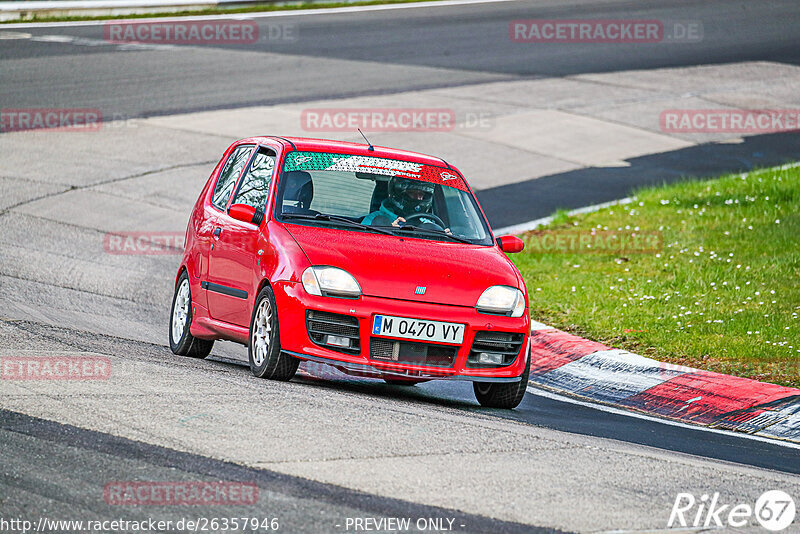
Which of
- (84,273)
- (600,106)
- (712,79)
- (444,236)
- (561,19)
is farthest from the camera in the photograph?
(561,19)

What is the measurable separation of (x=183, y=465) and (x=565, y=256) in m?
8.83

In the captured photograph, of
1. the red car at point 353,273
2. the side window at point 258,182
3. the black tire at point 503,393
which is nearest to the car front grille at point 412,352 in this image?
the red car at point 353,273

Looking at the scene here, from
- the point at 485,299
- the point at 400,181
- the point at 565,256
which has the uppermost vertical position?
the point at 400,181

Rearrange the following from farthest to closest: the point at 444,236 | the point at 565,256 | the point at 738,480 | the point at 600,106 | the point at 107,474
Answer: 1. the point at 600,106
2. the point at 565,256
3. the point at 444,236
4. the point at 738,480
5. the point at 107,474

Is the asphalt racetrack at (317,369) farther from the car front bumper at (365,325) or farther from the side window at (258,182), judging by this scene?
the side window at (258,182)

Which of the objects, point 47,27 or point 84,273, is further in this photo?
point 47,27

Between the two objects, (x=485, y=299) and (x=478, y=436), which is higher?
(x=485, y=299)

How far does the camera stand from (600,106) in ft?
76.1

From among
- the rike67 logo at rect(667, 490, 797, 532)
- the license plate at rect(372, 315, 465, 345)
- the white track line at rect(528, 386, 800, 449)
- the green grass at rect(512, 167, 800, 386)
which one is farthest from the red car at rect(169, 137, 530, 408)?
the rike67 logo at rect(667, 490, 797, 532)

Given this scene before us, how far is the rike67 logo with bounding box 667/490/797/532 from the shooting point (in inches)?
211

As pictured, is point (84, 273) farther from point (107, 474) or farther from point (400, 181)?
point (107, 474)

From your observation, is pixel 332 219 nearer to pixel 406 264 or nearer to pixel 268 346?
pixel 406 264

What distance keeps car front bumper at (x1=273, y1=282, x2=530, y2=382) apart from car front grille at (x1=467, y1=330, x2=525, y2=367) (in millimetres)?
34

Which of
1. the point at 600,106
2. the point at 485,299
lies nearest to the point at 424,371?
the point at 485,299
